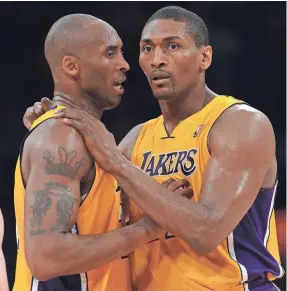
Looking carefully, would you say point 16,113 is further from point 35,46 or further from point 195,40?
point 195,40

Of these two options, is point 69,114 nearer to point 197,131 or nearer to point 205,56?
point 197,131

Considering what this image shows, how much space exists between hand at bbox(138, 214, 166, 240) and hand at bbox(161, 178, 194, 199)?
0.56 feet

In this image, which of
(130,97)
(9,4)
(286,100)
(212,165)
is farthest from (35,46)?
(212,165)

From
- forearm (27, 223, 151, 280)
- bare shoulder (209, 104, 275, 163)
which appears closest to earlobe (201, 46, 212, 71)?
bare shoulder (209, 104, 275, 163)

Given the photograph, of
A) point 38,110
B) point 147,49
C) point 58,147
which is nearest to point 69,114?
point 58,147

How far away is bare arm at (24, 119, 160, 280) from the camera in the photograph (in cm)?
282

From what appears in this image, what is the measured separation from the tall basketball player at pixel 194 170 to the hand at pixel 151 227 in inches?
1.9

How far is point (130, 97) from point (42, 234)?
12.3 feet

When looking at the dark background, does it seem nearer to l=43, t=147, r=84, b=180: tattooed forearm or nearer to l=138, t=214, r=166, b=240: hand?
l=138, t=214, r=166, b=240: hand

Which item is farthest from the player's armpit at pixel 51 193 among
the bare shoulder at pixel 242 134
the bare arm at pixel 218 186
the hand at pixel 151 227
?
the bare shoulder at pixel 242 134

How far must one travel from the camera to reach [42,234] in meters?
2.81

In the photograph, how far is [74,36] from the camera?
10.2 feet

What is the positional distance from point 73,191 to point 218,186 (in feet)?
2.08

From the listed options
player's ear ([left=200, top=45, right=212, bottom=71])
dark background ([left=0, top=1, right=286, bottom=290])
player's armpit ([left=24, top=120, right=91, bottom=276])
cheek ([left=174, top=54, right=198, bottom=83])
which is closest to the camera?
player's armpit ([left=24, top=120, right=91, bottom=276])
